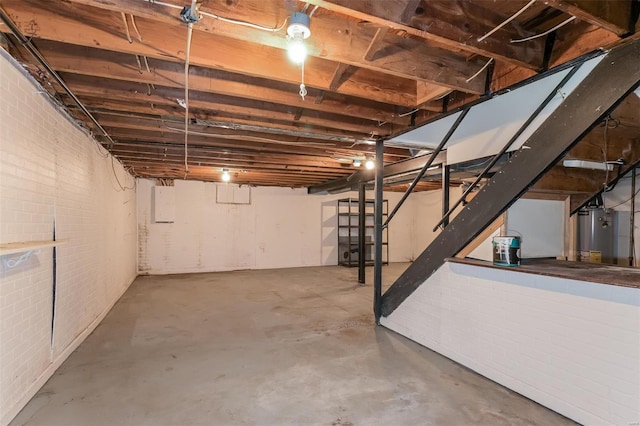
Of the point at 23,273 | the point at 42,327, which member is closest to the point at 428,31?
the point at 23,273

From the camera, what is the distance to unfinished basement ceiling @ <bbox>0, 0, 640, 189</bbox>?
1604 millimetres

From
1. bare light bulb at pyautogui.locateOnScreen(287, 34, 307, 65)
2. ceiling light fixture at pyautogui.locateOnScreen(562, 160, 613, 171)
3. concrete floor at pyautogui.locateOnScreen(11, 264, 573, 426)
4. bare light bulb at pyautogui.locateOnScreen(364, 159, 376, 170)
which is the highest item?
bare light bulb at pyautogui.locateOnScreen(287, 34, 307, 65)

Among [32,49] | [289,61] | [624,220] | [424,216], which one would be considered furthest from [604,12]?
[424,216]

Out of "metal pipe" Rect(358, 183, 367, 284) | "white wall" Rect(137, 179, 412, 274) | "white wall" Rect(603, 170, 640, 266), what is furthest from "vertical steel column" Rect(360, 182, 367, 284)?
"white wall" Rect(603, 170, 640, 266)

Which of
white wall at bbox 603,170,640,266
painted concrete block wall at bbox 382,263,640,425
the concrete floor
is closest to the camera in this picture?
painted concrete block wall at bbox 382,263,640,425

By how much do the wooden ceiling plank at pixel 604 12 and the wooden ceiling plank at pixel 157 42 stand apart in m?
1.32

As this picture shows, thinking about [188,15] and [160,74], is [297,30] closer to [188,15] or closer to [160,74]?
[188,15]

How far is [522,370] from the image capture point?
2309mm

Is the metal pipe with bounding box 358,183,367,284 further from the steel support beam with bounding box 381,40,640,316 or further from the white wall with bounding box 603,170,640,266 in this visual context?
the white wall with bounding box 603,170,640,266

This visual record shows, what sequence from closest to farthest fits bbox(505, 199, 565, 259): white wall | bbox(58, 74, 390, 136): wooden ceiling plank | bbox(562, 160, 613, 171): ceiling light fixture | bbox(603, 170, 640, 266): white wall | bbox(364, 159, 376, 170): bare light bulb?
bbox(58, 74, 390, 136): wooden ceiling plank
bbox(562, 160, 613, 171): ceiling light fixture
bbox(505, 199, 565, 259): white wall
bbox(603, 170, 640, 266): white wall
bbox(364, 159, 376, 170): bare light bulb

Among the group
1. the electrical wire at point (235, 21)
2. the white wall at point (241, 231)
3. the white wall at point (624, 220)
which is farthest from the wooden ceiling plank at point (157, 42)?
the white wall at point (241, 231)

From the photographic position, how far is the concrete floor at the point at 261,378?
203cm

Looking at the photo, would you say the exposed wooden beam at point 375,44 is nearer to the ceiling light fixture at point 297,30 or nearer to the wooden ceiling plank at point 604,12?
the ceiling light fixture at point 297,30

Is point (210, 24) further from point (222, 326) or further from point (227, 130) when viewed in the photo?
point (222, 326)
